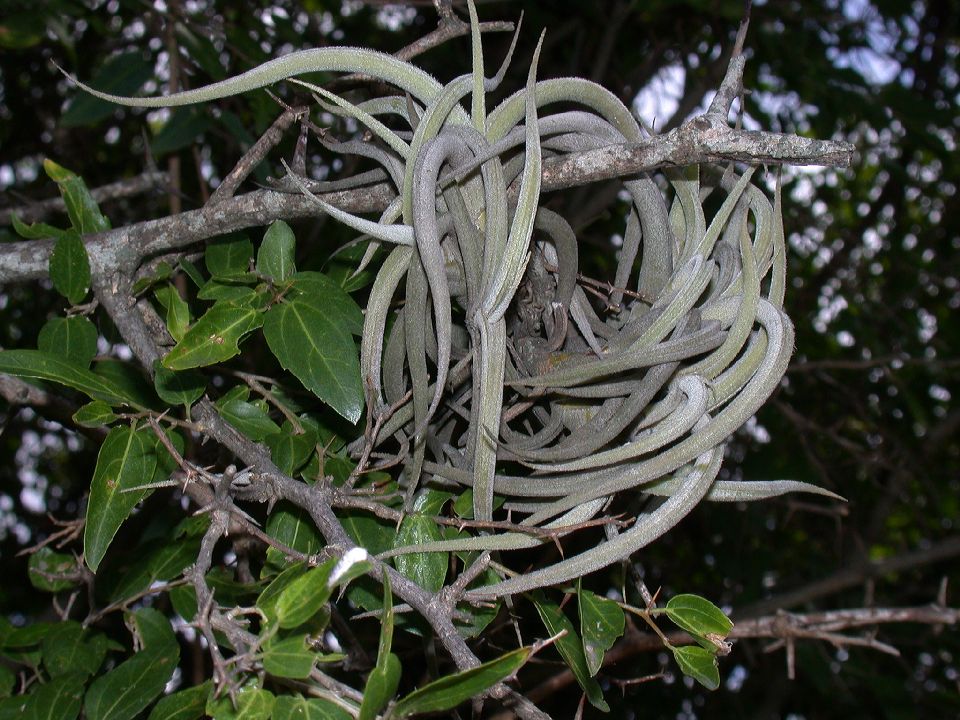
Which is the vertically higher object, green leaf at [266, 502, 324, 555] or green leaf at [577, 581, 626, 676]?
green leaf at [577, 581, 626, 676]

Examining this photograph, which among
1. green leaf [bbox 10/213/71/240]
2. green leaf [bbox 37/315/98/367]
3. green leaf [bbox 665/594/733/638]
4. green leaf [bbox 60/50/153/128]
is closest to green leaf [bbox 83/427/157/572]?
green leaf [bbox 37/315/98/367]

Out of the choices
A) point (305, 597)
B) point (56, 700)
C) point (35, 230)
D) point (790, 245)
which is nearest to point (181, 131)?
point (35, 230)

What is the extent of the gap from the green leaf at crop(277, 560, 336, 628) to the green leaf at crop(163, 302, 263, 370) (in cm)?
18

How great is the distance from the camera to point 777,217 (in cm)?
50

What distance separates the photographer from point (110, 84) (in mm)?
1110

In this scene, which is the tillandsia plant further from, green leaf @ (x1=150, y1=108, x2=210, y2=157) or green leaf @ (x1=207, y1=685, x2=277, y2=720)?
green leaf @ (x1=150, y1=108, x2=210, y2=157)

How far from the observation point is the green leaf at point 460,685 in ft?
1.34

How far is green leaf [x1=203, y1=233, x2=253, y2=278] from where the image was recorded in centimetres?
65

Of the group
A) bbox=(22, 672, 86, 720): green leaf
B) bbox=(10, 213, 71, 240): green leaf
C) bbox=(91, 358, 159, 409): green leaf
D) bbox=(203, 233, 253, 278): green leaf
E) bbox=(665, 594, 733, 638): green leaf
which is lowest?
bbox=(22, 672, 86, 720): green leaf

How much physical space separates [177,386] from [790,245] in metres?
1.32

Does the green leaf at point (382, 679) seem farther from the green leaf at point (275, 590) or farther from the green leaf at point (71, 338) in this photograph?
the green leaf at point (71, 338)

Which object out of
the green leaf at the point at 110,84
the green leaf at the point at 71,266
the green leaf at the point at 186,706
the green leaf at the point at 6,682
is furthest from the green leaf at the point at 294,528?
the green leaf at the point at 110,84

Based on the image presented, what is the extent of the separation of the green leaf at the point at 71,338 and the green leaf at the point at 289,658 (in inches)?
13.3

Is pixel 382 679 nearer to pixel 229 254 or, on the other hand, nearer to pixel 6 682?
pixel 229 254
